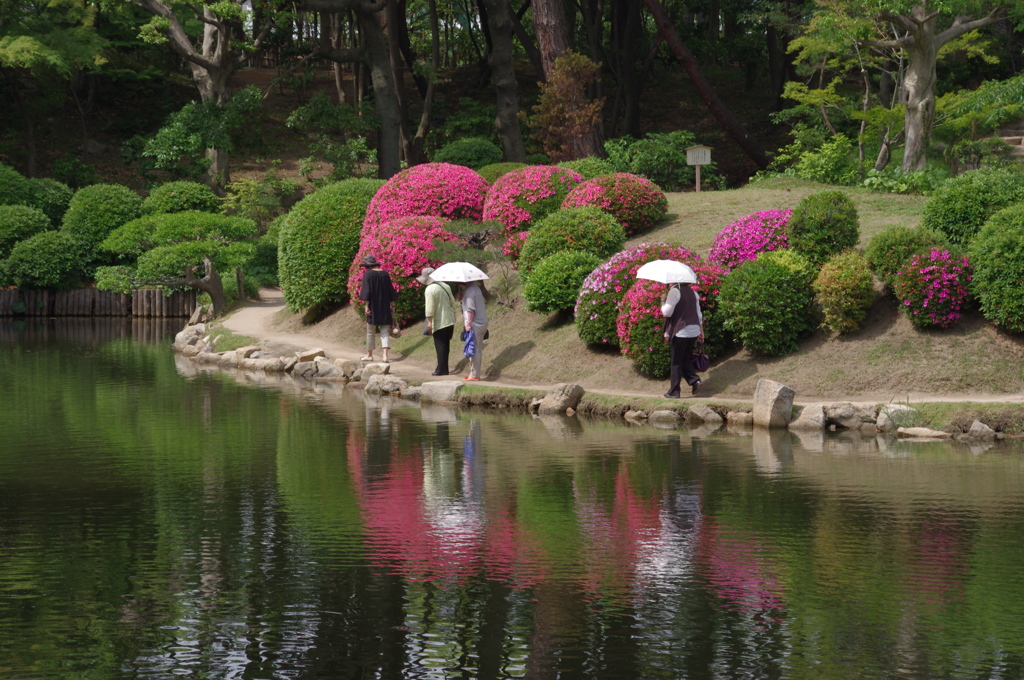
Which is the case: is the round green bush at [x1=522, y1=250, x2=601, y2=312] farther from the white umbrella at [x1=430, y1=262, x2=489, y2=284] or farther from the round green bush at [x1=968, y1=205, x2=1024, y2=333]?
the round green bush at [x1=968, y1=205, x2=1024, y2=333]

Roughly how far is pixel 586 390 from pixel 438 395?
217 cm

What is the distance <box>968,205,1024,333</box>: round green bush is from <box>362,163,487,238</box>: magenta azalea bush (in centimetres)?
1079

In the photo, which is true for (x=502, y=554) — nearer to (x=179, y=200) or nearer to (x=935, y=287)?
(x=935, y=287)

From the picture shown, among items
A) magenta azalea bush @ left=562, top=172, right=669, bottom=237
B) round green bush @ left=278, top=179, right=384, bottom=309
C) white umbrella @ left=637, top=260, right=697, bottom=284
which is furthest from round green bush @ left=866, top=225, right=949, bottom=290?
round green bush @ left=278, top=179, right=384, bottom=309

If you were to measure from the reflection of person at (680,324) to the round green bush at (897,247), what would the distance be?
2.89 m

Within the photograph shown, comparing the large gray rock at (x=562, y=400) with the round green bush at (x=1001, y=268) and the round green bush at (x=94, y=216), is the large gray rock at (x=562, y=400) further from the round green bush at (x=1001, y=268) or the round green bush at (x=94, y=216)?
the round green bush at (x=94, y=216)

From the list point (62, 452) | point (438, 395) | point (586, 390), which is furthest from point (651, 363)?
point (62, 452)

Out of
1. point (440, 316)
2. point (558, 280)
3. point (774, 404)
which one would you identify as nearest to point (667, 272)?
point (774, 404)

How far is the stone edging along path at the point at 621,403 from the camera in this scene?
1448 centimetres

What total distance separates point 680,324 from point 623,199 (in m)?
6.82

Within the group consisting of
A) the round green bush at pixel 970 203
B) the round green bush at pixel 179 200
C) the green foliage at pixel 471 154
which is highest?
the green foliage at pixel 471 154

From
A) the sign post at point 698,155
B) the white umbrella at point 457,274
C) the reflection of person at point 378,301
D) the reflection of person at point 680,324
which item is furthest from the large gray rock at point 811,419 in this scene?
the sign post at point 698,155

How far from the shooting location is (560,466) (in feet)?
40.2

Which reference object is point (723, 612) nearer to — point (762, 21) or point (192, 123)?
point (762, 21)
